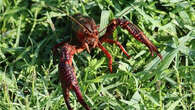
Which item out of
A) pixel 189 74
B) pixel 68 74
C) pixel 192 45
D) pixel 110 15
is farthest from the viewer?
pixel 110 15

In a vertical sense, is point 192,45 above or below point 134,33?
below

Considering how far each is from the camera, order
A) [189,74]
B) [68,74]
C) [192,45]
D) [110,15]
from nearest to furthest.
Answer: [68,74] < [189,74] < [192,45] < [110,15]

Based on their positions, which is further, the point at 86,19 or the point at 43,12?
the point at 43,12

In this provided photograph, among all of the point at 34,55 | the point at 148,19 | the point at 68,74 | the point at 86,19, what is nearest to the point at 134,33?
the point at 148,19

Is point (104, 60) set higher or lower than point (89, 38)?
lower

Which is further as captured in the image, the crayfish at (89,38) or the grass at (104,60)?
the crayfish at (89,38)

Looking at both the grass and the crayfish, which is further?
the crayfish

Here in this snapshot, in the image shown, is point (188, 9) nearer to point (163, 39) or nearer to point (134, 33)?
point (163, 39)

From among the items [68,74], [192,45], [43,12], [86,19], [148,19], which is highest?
[43,12]
